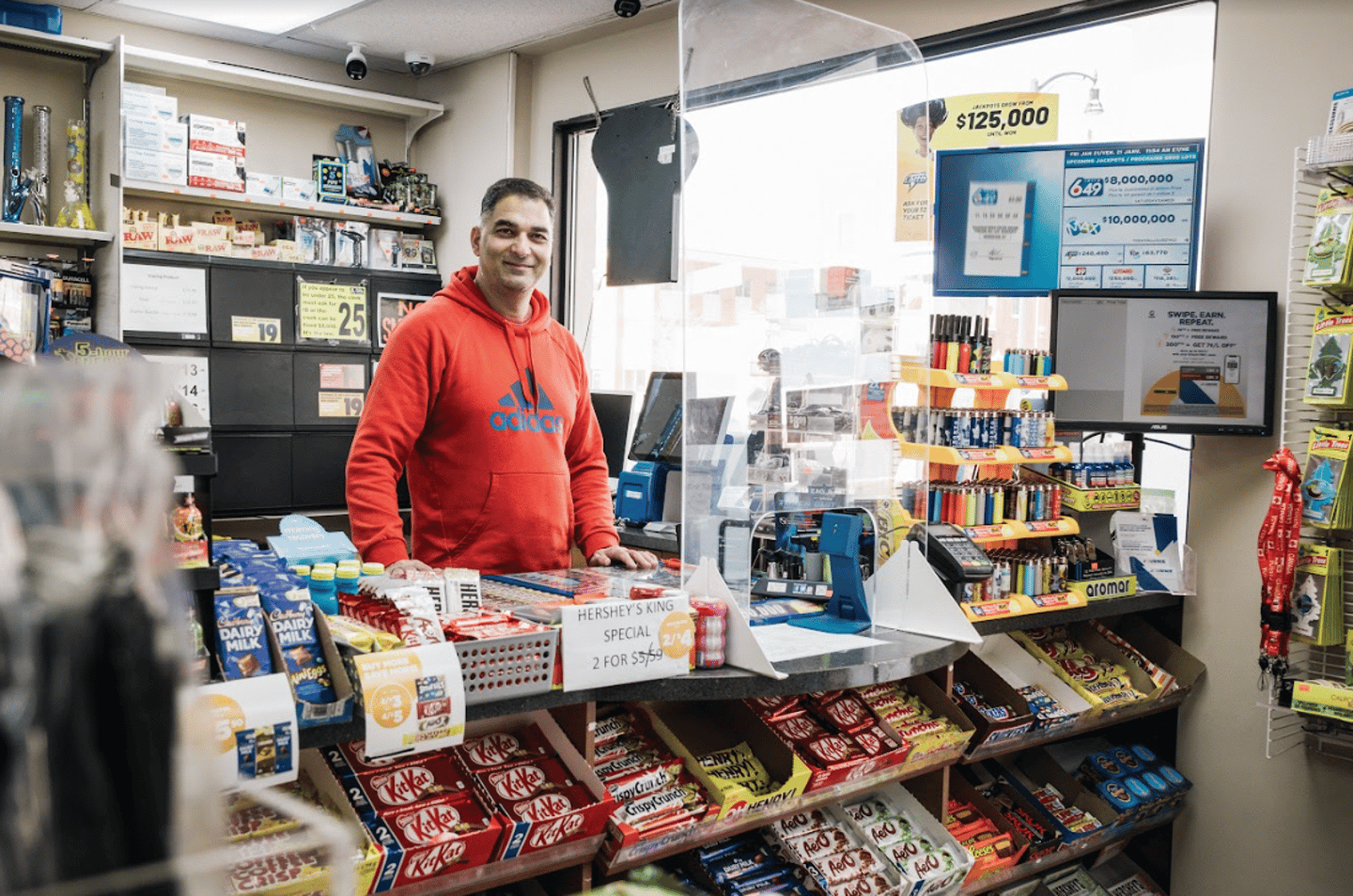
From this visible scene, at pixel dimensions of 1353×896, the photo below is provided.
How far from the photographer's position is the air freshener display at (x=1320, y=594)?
3.11 metres

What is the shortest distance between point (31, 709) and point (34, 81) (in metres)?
5.86

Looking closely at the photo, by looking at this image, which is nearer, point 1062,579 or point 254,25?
point 1062,579

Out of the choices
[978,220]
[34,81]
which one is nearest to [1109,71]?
[978,220]

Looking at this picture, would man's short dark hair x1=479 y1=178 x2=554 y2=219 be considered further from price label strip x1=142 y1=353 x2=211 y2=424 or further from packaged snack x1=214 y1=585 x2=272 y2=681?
price label strip x1=142 y1=353 x2=211 y2=424

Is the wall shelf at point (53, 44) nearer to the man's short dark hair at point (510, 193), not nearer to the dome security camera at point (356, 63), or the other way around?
the dome security camera at point (356, 63)

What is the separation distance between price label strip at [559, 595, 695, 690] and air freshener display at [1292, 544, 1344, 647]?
6.50 ft

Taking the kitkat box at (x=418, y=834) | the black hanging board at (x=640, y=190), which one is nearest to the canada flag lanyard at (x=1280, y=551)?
the kitkat box at (x=418, y=834)

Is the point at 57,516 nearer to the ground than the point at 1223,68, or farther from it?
nearer to the ground

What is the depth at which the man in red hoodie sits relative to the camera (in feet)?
9.76

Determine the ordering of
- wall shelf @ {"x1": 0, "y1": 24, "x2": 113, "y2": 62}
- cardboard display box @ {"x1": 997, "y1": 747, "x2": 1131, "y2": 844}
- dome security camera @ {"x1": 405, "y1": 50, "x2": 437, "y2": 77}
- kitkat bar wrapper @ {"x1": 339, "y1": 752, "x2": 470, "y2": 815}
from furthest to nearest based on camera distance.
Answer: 1. dome security camera @ {"x1": 405, "y1": 50, "x2": 437, "y2": 77}
2. wall shelf @ {"x1": 0, "y1": 24, "x2": 113, "y2": 62}
3. cardboard display box @ {"x1": 997, "y1": 747, "x2": 1131, "y2": 844}
4. kitkat bar wrapper @ {"x1": 339, "y1": 752, "x2": 470, "y2": 815}

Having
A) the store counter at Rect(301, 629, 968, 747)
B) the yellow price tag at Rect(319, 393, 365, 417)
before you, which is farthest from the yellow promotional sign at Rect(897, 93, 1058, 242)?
the yellow price tag at Rect(319, 393, 365, 417)

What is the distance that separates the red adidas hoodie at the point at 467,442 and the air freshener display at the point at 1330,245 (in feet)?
6.87

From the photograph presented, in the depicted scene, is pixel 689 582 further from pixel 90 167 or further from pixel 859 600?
pixel 90 167

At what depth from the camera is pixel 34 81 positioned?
17.3 feet
